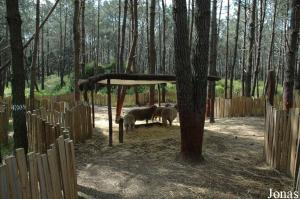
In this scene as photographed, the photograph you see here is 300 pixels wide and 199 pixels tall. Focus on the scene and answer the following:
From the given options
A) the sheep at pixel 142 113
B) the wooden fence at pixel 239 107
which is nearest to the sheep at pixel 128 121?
the sheep at pixel 142 113

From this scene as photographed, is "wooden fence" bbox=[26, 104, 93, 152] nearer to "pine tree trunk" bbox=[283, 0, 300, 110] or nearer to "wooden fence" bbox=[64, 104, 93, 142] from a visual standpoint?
"wooden fence" bbox=[64, 104, 93, 142]

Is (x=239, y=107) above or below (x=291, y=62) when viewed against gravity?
below

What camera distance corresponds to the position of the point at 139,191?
6.49 metres

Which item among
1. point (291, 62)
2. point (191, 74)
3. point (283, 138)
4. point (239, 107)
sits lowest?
point (239, 107)

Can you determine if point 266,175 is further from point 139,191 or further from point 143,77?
point 143,77

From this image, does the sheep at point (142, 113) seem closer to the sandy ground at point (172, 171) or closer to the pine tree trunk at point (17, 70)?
the sandy ground at point (172, 171)

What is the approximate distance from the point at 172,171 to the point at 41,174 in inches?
147

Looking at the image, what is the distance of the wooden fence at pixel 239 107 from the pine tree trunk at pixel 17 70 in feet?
40.8

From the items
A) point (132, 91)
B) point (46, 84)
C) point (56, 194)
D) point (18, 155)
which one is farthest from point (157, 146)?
point (46, 84)

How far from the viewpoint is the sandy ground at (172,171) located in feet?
21.2

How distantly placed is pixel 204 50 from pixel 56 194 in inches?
184

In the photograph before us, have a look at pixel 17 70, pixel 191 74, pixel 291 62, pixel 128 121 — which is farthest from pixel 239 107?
pixel 17 70

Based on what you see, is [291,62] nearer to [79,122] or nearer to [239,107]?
[79,122]

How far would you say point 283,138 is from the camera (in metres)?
7.30
